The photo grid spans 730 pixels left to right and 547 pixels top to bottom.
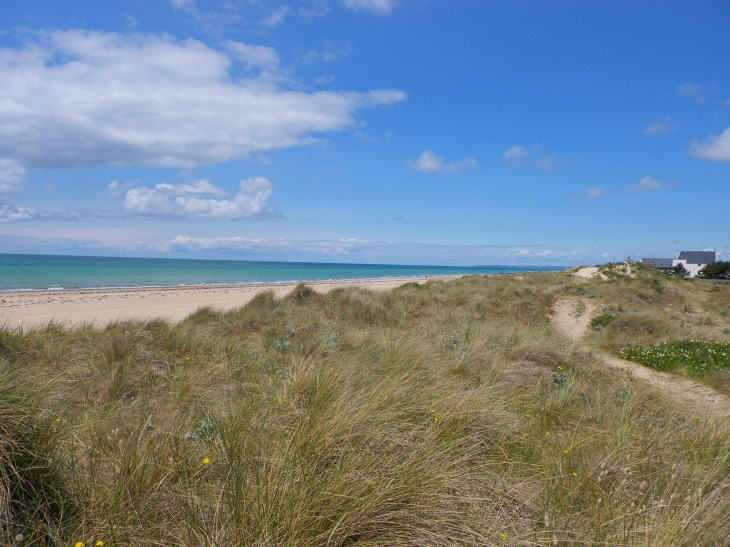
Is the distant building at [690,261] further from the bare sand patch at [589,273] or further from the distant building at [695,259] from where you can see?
the bare sand patch at [589,273]

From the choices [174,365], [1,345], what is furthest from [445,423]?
[1,345]

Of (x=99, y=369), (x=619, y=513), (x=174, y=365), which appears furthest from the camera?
(x=174, y=365)

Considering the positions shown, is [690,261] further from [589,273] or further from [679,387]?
[679,387]

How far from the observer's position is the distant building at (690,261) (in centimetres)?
6225

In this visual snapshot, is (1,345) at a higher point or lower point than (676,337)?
higher

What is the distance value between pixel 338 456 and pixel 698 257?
257 ft

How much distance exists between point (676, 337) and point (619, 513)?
10241 mm

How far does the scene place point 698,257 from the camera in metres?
63.8

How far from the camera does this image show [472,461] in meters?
3.18

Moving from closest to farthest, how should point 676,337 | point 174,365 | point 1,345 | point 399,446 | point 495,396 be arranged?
point 399,446
point 495,396
point 174,365
point 1,345
point 676,337

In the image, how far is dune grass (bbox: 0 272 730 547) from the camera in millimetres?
2143

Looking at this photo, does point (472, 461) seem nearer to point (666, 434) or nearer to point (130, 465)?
point (666, 434)

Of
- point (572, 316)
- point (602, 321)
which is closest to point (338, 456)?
point (602, 321)

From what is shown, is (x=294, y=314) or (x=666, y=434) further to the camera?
(x=294, y=314)
